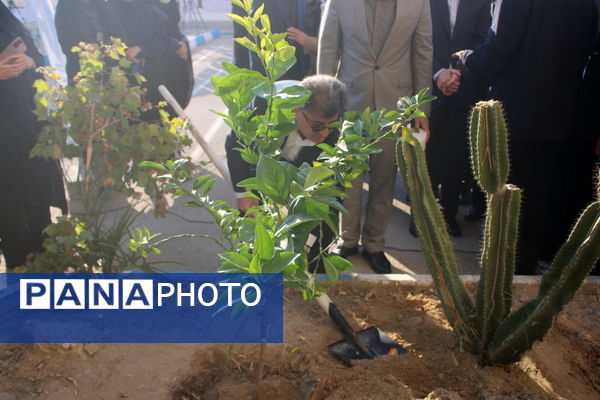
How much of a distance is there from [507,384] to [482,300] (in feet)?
1.07

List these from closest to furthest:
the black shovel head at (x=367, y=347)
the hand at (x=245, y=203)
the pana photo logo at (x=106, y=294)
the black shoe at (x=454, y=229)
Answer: the black shovel head at (x=367, y=347) < the pana photo logo at (x=106, y=294) < the hand at (x=245, y=203) < the black shoe at (x=454, y=229)

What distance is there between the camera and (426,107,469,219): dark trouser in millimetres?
4102

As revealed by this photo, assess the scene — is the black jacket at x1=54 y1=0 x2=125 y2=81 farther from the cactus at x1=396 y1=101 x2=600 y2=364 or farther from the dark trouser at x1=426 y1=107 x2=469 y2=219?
the cactus at x1=396 y1=101 x2=600 y2=364

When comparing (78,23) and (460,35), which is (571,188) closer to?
(460,35)

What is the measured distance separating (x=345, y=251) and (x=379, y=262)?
25 centimetres

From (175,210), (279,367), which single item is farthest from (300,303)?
(175,210)

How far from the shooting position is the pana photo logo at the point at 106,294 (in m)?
2.63

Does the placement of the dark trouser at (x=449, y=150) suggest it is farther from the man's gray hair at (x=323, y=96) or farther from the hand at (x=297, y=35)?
the man's gray hair at (x=323, y=96)

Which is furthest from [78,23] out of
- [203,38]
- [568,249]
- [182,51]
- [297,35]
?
[203,38]

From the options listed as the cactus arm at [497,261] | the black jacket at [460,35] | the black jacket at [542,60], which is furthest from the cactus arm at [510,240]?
the black jacket at [460,35]

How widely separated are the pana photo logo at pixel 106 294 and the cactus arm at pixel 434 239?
1006 millimetres

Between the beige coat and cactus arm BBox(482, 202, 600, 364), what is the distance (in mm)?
1784

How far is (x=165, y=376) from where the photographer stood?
2.25 m

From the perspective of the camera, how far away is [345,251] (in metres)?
3.87
